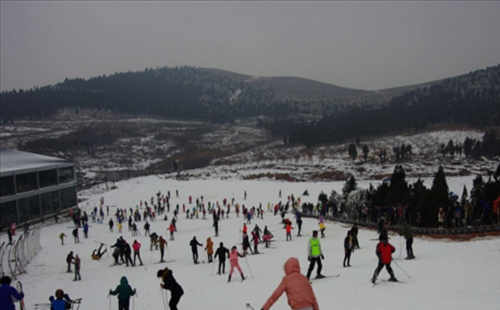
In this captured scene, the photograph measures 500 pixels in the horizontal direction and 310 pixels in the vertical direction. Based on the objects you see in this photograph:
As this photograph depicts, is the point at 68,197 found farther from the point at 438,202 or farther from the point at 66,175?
the point at 438,202

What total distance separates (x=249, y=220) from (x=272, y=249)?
1185 cm

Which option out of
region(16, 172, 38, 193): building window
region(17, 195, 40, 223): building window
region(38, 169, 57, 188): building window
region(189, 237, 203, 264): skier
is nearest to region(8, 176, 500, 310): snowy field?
region(189, 237, 203, 264): skier

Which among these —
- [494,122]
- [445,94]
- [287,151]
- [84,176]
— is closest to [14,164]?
[84,176]

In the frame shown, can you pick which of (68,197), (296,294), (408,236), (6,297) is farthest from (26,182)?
(296,294)

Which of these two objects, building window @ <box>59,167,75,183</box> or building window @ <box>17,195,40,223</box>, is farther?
building window @ <box>59,167,75,183</box>

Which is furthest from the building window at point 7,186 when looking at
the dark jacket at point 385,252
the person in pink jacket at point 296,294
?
the person in pink jacket at point 296,294

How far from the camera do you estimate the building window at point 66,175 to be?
48.2 m

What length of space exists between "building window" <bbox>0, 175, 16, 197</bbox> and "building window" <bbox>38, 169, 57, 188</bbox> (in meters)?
4.49

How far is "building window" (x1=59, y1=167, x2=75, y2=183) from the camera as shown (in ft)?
158

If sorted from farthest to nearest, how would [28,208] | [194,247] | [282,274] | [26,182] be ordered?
[26,182]
[28,208]
[194,247]
[282,274]

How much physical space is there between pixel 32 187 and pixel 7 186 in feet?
12.4

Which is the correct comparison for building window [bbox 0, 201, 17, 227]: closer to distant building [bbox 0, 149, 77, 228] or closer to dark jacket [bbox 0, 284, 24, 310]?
distant building [bbox 0, 149, 77, 228]

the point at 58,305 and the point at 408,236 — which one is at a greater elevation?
the point at 58,305

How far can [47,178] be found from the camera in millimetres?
45500
